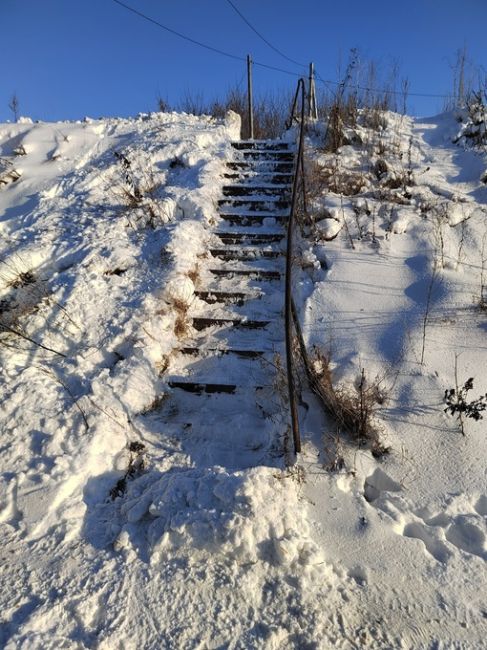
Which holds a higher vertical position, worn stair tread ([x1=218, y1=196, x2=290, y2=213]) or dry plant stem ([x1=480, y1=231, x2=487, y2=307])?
worn stair tread ([x1=218, y1=196, x2=290, y2=213])

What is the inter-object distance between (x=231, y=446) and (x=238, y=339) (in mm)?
1288

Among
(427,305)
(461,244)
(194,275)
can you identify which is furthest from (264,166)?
(427,305)

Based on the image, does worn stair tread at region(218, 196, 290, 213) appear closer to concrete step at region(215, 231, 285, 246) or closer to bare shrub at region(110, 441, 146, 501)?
concrete step at region(215, 231, 285, 246)

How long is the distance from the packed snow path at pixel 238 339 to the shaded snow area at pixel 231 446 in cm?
3

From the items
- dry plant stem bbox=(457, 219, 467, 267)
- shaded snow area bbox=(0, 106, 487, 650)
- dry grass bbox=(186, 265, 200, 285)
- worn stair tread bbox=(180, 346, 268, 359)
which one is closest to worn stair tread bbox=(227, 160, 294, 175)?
shaded snow area bbox=(0, 106, 487, 650)

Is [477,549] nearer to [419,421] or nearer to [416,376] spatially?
[419,421]

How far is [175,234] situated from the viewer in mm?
5051

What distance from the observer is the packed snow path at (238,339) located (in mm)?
3119

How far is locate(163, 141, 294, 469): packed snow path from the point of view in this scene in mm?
3119

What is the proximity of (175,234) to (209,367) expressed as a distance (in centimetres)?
202

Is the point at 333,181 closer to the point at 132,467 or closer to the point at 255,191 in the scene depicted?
the point at 255,191

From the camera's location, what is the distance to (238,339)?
408 centimetres

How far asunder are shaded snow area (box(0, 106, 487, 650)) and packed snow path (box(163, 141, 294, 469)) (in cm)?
3

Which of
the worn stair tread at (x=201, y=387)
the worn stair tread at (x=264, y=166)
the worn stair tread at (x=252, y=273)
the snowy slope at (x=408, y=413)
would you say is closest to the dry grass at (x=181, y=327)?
the worn stair tread at (x=201, y=387)
